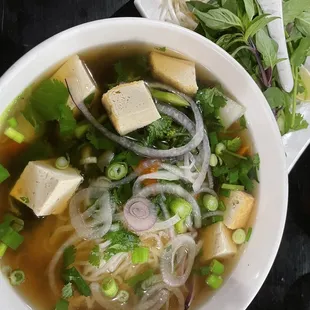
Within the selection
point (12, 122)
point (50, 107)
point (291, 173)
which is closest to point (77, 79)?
point (50, 107)

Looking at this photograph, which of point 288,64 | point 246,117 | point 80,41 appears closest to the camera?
point 80,41

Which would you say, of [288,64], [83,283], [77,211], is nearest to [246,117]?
[288,64]

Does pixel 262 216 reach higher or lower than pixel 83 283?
lower

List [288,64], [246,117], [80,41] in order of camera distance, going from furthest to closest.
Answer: [288,64] → [246,117] → [80,41]

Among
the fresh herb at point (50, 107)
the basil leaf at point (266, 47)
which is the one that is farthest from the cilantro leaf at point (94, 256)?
the basil leaf at point (266, 47)

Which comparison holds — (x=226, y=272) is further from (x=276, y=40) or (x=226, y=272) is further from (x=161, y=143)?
(x=276, y=40)

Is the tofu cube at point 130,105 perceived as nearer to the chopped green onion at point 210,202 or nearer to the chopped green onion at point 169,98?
the chopped green onion at point 169,98
